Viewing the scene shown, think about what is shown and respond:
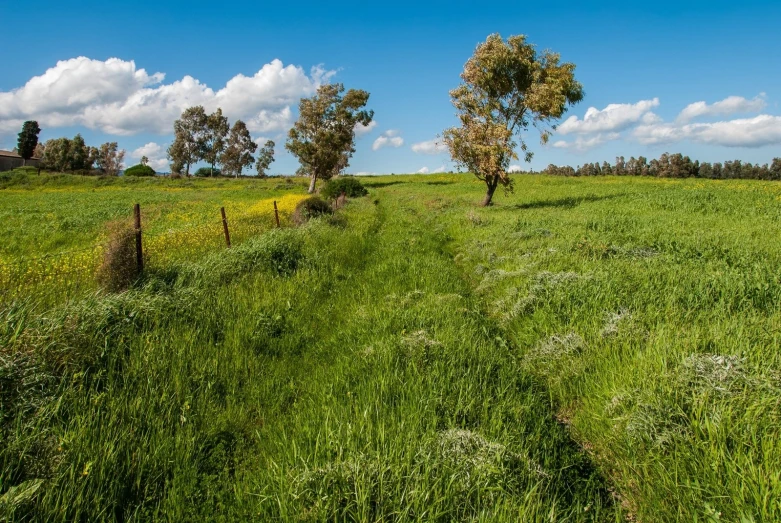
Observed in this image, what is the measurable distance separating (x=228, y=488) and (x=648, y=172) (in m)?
101

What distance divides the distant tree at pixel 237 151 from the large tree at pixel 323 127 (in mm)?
56485

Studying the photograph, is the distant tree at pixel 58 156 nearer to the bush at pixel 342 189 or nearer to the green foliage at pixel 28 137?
the green foliage at pixel 28 137

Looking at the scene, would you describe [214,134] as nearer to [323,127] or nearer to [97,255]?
[323,127]

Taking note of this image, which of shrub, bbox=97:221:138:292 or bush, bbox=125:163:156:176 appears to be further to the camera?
bush, bbox=125:163:156:176

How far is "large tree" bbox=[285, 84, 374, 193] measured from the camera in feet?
166

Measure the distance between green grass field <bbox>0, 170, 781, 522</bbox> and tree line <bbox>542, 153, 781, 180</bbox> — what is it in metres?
76.3

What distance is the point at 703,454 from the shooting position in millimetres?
2824

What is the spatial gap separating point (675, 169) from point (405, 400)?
3867 inches

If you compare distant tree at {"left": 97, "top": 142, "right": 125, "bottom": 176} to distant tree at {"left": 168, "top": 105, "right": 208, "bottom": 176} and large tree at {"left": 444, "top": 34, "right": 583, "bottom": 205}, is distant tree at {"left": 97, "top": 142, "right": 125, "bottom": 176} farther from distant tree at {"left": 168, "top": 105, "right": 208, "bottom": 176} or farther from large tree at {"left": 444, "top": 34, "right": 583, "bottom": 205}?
large tree at {"left": 444, "top": 34, "right": 583, "bottom": 205}

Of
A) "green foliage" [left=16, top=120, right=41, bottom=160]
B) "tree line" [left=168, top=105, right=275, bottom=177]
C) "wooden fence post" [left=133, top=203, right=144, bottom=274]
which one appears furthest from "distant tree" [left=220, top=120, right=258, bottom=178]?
"wooden fence post" [left=133, top=203, right=144, bottom=274]

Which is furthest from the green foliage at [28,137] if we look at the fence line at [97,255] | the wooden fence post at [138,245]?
the wooden fence post at [138,245]

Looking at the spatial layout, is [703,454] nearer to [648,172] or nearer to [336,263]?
[336,263]

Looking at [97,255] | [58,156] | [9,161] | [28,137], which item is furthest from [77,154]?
[97,255]

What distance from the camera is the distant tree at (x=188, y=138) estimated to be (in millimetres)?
88125
